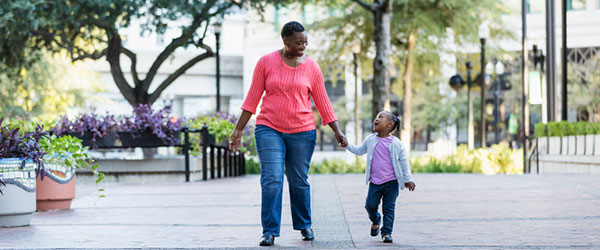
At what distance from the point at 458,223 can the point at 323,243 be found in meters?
1.80

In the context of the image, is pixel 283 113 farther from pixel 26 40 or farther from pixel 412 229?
pixel 26 40

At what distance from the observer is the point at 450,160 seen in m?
24.5

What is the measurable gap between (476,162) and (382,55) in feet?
12.5

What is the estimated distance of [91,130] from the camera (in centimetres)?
1509

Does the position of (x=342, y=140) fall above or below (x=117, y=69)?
below

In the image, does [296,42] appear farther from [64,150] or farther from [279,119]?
[64,150]

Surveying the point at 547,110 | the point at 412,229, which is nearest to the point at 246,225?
the point at 412,229

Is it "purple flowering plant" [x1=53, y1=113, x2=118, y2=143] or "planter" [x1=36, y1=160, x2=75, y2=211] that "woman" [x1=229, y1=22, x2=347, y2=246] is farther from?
"purple flowering plant" [x1=53, y1=113, x2=118, y2=143]

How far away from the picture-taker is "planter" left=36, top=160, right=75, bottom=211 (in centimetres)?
959

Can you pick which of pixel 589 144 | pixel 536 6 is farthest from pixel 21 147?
pixel 536 6

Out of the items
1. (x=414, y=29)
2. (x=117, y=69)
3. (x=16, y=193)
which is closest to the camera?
(x=16, y=193)

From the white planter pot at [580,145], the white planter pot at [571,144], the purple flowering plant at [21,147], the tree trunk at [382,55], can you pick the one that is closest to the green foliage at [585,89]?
the tree trunk at [382,55]

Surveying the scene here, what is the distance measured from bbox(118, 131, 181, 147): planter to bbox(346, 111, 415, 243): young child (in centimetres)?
881

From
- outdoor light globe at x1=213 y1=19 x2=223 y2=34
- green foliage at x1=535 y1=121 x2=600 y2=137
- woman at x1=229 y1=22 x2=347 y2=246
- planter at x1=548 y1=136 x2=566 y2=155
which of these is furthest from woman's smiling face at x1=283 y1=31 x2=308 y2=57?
outdoor light globe at x1=213 y1=19 x2=223 y2=34
